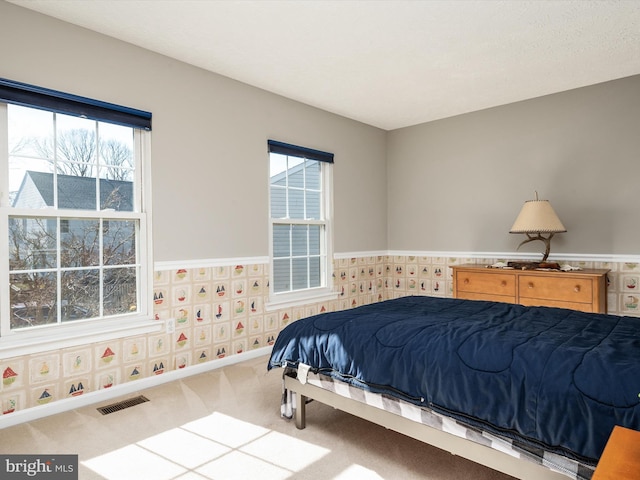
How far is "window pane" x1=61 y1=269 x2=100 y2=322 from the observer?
2752 mm

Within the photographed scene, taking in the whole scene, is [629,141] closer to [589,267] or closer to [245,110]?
[589,267]

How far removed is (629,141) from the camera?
370cm

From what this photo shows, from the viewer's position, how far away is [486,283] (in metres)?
4.00

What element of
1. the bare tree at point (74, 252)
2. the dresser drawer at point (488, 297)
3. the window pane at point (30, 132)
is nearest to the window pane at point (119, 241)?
the bare tree at point (74, 252)

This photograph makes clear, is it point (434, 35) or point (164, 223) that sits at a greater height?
point (434, 35)

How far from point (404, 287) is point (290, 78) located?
2.89 metres

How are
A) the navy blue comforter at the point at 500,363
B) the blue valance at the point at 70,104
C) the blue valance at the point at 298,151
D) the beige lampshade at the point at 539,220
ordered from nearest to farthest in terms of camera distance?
the navy blue comforter at the point at 500,363 < the blue valance at the point at 70,104 < the beige lampshade at the point at 539,220 < the blue valance at the point at 298,151

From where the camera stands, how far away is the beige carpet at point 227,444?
1981 mm

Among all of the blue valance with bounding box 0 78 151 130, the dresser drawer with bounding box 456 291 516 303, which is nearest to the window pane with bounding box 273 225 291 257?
the blue valance with bounding box 0 78 151 130

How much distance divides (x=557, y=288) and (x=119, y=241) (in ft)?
11.7

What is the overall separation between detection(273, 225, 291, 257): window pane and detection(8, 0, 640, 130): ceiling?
4.31 ft

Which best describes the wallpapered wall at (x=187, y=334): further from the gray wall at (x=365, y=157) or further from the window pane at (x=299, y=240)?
the window pane at (x=299, y=240)

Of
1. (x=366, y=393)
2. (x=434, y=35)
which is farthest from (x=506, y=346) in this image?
(x=434, y=35)

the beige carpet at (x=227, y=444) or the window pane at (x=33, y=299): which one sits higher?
the window pane at (x=33, y=299)
